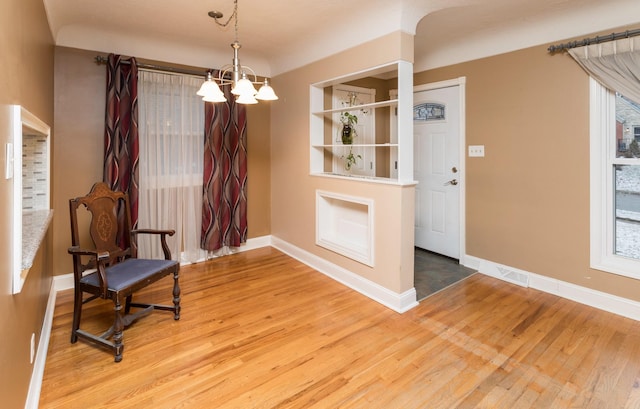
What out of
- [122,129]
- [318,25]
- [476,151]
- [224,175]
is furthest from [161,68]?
[476,151]

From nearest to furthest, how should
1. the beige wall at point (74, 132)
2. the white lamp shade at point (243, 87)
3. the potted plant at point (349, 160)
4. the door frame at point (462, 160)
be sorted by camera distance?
1. the white lamp shade at point (243, 87)
2. the beige wall at point (74, 132)
3. the door frame at point (462, 160)
4. the potted plant at point (349, 160)

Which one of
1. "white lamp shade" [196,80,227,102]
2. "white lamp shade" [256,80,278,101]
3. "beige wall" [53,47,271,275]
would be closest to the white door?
"white lamp shade" [256,80,278,101]

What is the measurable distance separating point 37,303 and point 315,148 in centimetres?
283

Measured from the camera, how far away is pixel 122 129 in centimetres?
352

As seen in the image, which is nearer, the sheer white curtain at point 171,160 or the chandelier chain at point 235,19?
the chandelier chain at point 235,19

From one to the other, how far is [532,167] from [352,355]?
8.11 ft

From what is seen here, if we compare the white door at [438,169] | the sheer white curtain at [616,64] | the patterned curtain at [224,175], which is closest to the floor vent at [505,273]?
the white door at [438,169]

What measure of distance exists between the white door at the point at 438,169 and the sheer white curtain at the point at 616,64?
1269mm

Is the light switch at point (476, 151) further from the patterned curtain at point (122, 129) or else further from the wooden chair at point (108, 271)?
the patterned curtain at point (122, 129)

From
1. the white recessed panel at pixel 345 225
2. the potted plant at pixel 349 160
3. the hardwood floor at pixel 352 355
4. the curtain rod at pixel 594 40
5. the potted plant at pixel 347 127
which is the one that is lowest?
the hardwood floor at pixel 352 355

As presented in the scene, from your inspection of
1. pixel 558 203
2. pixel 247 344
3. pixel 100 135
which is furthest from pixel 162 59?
pixel 558 203

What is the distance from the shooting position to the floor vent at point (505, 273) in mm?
3439

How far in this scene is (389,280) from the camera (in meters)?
3.05

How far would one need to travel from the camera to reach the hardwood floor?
191 cm
